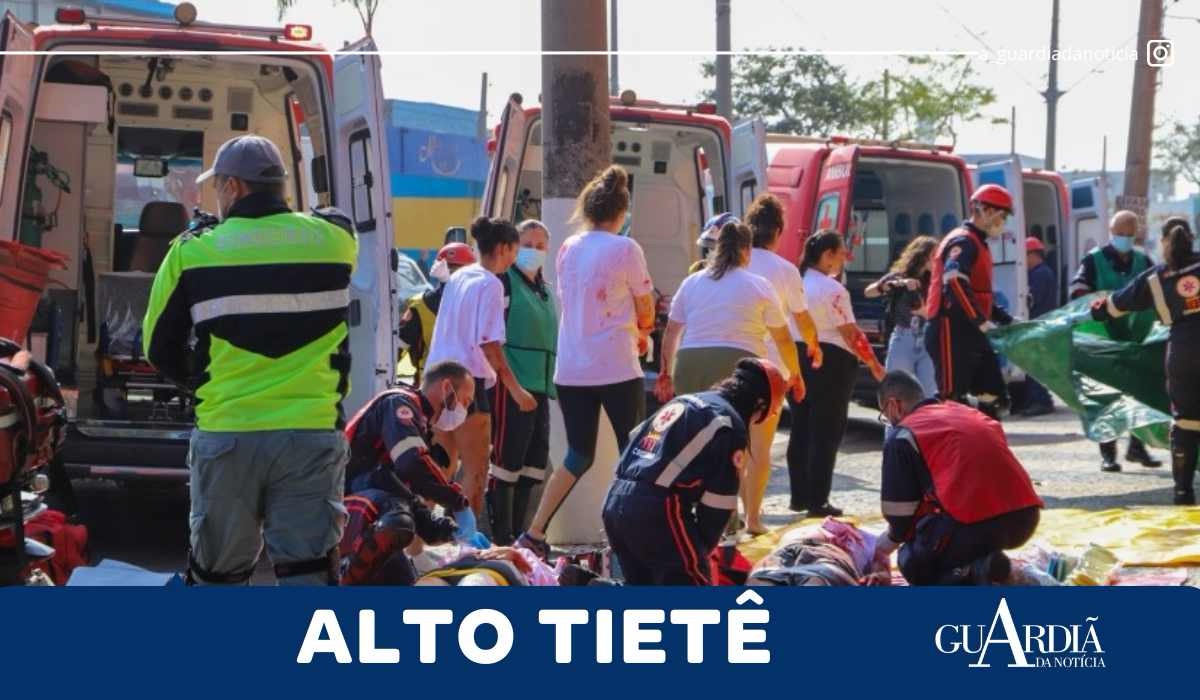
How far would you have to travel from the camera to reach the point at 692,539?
5867mm

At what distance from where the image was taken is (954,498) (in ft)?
20.3

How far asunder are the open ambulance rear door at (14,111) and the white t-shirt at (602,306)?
2353 mm

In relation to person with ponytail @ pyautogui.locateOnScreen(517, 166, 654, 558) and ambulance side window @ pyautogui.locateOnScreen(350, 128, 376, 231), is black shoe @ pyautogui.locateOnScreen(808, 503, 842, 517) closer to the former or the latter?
person with ponytail @ pyautogui.locateOnScreen(517, 166, 654, 558)

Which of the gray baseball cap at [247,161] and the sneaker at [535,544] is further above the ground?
the gray baseball cap at [247,161]

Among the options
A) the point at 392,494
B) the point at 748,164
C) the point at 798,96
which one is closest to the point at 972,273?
the point at 748,164

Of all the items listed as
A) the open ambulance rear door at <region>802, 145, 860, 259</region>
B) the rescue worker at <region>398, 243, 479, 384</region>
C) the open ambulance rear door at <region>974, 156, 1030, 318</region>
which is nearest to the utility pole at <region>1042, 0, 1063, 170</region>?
the open ambulance rear door at <region>974, 156, 1030, 318</region>

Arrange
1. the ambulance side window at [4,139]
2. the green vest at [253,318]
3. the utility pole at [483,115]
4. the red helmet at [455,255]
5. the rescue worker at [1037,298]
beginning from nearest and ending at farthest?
the green vest at [253,318]
the ambulance side window at [4,139]
the red helmet at [455,255]
the rescue worker at [1037,298]
the utility pole at [483,115]

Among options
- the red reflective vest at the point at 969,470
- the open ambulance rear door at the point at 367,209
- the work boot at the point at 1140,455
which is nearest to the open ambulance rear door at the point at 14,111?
the open ambulance rear door at the point at 367,209

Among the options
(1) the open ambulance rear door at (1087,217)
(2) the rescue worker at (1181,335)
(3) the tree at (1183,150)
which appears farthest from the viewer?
(3) the tree at (1183,150)

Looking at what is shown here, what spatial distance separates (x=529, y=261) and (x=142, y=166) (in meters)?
3.58

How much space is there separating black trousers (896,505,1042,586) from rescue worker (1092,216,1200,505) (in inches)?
146

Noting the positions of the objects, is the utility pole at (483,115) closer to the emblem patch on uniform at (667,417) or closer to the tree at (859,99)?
the tree at (859,99)

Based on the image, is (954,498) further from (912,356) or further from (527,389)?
(912,356)

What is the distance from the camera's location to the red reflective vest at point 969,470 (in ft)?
20.2
